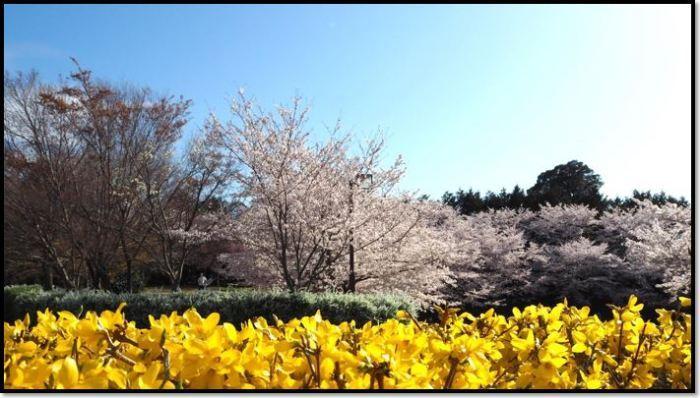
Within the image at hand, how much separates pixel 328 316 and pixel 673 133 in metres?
4.07

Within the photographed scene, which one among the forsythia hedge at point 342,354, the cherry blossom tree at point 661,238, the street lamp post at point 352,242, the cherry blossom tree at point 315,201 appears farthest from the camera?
the street lamp post at point 352,242

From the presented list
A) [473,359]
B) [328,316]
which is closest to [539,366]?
[473,359]

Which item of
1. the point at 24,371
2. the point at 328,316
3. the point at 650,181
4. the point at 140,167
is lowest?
the point at 328,316

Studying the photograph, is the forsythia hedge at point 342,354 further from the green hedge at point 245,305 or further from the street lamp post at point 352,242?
the street lamp post at point 352,242

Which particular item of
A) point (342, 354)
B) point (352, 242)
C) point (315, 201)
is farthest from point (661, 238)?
point (352, 242)

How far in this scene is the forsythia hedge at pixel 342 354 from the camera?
0.82 m

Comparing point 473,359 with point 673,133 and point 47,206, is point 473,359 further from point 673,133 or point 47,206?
point 47,206

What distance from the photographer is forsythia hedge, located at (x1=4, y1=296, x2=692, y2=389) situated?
32.1 inches

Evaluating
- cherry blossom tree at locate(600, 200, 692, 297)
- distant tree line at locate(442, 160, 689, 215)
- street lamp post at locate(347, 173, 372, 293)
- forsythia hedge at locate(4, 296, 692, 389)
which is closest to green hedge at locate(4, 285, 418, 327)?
street lamp post at locate(347, 173, 372, 293)

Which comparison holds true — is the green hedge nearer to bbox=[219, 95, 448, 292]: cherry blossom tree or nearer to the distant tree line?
bbox=[219, 95, 448, 292]: cherry blossom tree

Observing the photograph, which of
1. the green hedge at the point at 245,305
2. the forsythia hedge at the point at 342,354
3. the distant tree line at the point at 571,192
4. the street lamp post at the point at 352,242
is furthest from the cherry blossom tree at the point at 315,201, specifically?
the forsythia hedge at the point at 342,354

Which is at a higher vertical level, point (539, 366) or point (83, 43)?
point (83, 43)

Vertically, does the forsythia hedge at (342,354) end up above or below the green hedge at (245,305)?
above

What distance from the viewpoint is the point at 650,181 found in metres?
1.44
